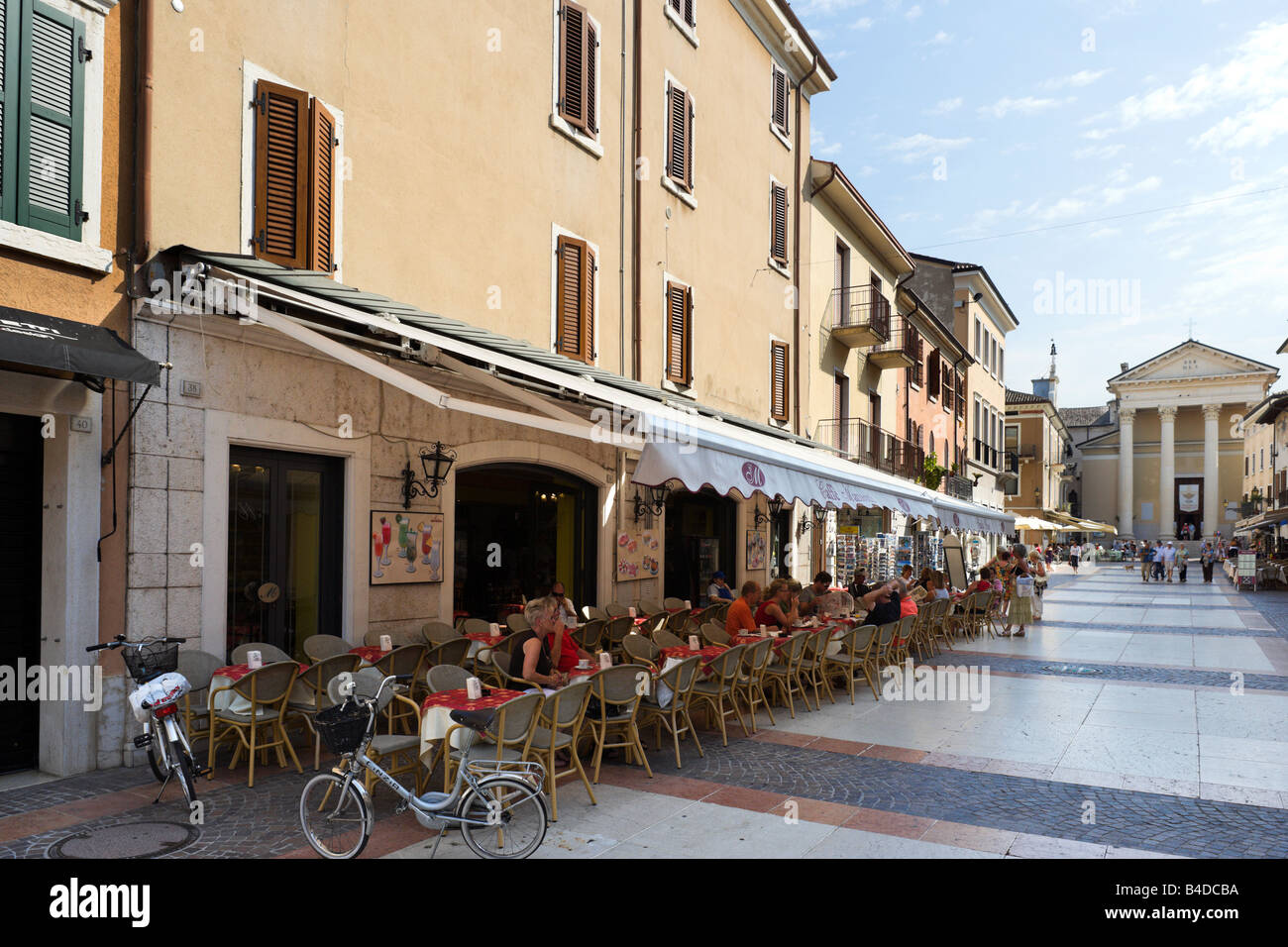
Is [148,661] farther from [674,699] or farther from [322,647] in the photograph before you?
[674,699]

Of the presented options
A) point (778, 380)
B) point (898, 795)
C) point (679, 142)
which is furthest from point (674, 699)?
point (778, 380)

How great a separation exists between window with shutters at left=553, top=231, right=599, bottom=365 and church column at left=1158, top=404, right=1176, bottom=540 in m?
69.7

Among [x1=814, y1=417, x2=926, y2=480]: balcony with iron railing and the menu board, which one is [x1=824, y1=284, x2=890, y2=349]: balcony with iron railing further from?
the menu board

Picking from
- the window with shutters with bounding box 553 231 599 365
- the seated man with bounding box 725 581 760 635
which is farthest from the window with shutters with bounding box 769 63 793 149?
the seated man with bounding box 725 581 760 635

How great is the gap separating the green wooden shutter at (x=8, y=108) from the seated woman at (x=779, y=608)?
7837mm

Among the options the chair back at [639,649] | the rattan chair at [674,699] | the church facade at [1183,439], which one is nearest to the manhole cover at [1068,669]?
the chair back at [639,649]

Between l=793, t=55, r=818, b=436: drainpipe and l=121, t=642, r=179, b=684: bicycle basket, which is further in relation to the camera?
l=793, t=55, r=818, b=436: drainpipe

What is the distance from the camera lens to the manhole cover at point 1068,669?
1209 cm

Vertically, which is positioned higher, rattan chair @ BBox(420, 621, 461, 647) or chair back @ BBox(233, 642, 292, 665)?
chair back @ BBox(233, 642, 292, 665)

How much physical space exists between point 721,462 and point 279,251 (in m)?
4.24

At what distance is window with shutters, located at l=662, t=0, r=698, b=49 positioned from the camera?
47.6 feet
